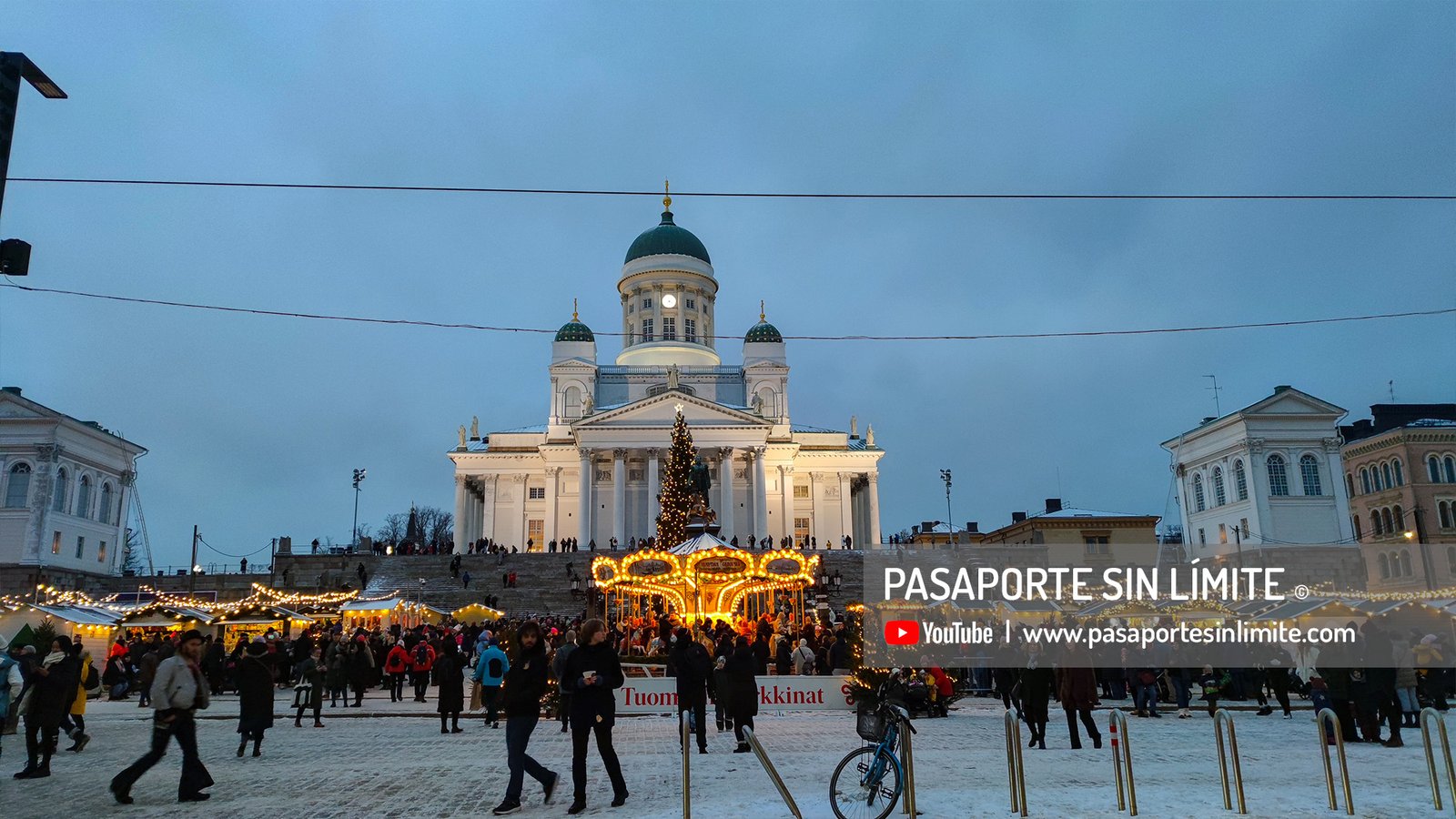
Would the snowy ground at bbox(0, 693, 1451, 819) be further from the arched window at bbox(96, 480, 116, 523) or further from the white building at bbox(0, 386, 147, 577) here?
the arched window at bbox(96, 480, 116, 523)

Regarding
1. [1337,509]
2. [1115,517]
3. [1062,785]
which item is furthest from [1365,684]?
[1115,517]

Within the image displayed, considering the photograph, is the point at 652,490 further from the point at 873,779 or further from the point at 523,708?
the point at 873,779

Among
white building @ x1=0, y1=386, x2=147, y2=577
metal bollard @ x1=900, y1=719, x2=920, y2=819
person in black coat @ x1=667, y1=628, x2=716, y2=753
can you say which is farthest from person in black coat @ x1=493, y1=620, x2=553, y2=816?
white building @ x1=0, y1=386, x2=147, y2=577

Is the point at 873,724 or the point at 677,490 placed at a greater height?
the point at 677,490

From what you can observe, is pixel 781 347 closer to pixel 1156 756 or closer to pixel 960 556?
pixel 960 556

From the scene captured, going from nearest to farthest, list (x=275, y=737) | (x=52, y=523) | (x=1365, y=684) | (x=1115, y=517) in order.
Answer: (x=1365, y=684) → (x=275, y=737) → (x=52, y=523) → (x=1115, y=517)

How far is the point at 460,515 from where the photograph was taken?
227ft

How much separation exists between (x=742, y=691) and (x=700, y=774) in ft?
7.47

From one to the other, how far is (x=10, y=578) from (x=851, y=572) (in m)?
45.2

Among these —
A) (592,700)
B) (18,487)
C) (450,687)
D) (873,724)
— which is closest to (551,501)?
(18,487)

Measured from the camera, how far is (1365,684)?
46.2 ft

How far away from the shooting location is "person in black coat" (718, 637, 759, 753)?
13.3 m

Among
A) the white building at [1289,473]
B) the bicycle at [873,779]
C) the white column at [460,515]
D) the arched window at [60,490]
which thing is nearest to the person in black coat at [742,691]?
the bicycle at [873,779]

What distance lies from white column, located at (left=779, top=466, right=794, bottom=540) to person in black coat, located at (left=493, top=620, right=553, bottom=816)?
191 feet
